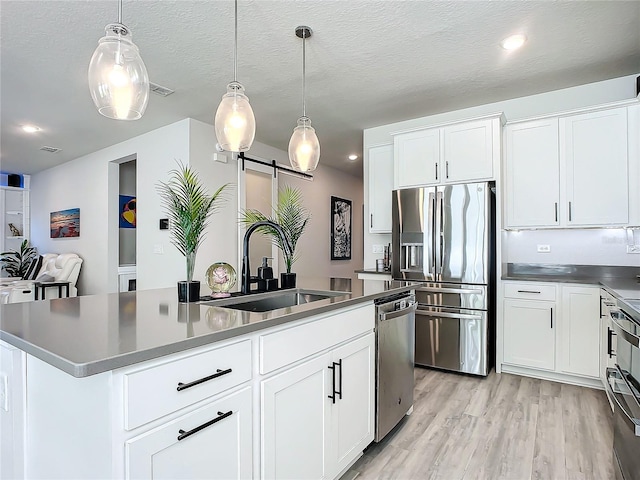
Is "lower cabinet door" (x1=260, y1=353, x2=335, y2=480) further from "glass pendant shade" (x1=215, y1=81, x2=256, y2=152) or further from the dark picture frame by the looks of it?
the dark picture frame

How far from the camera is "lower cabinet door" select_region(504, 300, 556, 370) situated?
10.4 ft

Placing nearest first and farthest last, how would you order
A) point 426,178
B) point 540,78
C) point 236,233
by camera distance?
point 540,78 < point 426,178 < point 236,233

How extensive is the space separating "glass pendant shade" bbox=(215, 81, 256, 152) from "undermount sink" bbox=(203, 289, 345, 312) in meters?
0.91

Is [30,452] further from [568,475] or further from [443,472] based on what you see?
[568,475]

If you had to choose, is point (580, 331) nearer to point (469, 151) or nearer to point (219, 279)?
point (469, 151)

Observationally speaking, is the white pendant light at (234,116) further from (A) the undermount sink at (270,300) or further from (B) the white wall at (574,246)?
(B) the white wall at (574,246)

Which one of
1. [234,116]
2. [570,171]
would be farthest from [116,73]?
[570,171]

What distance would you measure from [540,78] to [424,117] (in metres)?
1.26

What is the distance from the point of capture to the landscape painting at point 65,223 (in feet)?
20.0

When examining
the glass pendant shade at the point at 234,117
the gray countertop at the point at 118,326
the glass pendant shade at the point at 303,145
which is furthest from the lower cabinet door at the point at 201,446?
the glass pendant shade at the point at 303,145

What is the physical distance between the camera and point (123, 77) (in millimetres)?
1515

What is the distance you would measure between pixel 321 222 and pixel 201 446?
18.2 feet

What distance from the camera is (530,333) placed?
326cm

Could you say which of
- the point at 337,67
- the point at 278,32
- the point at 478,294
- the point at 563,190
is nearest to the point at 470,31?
the point at 337,67
